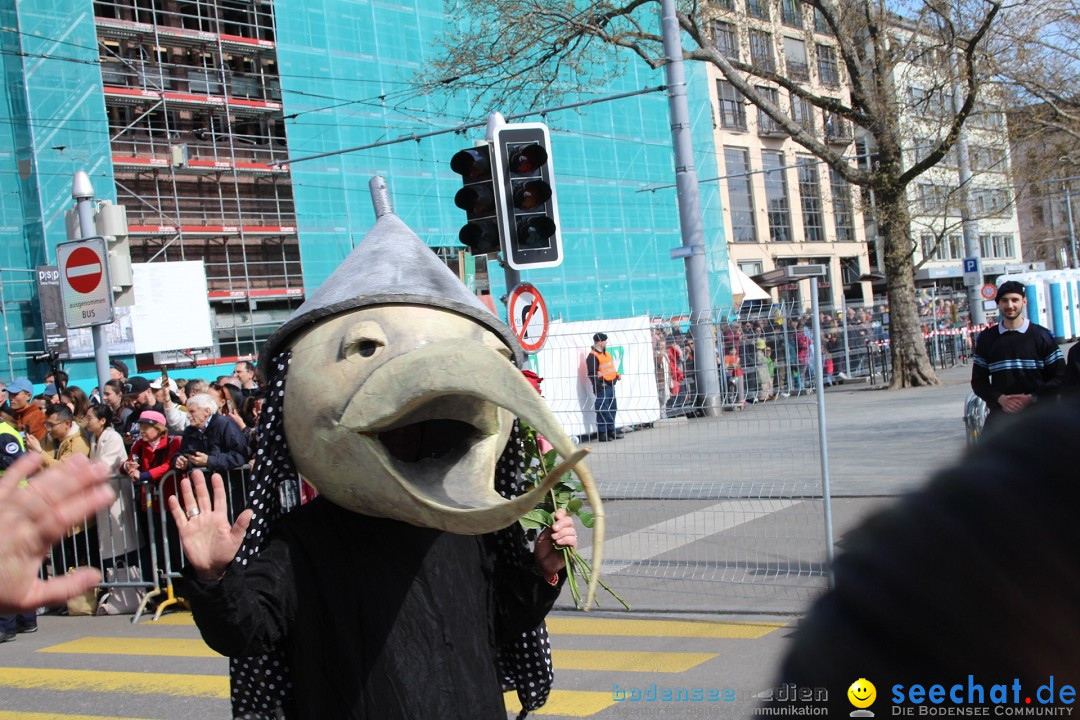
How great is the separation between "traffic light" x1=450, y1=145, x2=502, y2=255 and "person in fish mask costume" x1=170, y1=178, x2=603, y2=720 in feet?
18.5

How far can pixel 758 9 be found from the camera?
21.2 m

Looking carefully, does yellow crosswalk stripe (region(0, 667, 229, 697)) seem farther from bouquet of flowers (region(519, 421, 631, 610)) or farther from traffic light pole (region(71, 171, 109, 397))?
traffic light pole (region(71, 171, 109, 397))

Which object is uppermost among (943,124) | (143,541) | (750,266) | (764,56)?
(764,56)

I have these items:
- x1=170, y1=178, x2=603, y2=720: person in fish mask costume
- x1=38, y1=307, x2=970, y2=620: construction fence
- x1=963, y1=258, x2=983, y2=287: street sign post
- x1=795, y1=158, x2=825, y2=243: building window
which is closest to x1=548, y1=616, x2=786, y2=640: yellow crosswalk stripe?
x1=38, y1=307, x2=970, y2=620: construction fence

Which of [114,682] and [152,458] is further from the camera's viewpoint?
[152,458]

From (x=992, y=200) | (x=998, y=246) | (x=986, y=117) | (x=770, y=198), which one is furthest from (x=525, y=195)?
(x=998, y=246)

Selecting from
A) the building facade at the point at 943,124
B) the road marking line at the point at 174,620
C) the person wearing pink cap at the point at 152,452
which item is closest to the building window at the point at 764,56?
the building facade at the point at 943,124

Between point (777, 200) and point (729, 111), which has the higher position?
point (729, 111)

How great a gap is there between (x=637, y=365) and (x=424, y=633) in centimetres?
572

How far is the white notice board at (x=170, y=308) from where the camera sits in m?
26.7

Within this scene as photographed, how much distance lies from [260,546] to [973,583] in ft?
8.48

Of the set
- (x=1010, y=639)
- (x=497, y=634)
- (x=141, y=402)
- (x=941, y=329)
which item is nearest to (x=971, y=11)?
(x=941, y=329)

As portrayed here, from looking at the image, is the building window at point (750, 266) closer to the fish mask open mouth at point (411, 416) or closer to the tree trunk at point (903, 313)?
the tree trunk at point (903, 313)

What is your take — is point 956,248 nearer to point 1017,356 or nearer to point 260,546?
point 1017,356
